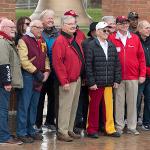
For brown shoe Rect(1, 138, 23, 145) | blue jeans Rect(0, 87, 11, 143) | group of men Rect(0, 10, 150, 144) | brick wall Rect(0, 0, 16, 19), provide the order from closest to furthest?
blue jeans Rect(0, 87, 11, 143) → group of men Rect(0, 10, 150, 144) → brown shoe Rect(1, 138, 23, 145) → brick wall Rect(0, 0, 16, 19)

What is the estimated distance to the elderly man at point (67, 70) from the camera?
8688mm

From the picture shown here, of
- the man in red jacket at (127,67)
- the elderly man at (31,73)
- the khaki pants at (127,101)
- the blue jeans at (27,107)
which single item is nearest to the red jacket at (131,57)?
the man in red jacket at (127,67)

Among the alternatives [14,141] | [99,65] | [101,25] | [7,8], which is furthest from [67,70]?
[7,8]

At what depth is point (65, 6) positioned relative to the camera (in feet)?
32.3

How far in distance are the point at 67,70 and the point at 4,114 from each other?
117cm

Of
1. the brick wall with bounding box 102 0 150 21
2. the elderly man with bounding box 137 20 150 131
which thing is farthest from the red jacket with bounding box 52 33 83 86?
the brick wall with bounding box 102 0 150 21

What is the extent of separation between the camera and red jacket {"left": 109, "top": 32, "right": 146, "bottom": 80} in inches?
369

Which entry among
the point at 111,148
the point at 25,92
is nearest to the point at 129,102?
the point at 111,148

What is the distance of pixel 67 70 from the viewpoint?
8.75 m

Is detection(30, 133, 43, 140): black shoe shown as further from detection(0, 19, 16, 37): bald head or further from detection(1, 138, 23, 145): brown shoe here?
detection(0, 19, 16, 37): bald head

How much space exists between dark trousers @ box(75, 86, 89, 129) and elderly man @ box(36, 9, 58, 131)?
444 millimetres

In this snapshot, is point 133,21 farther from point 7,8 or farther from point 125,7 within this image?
point 7,8

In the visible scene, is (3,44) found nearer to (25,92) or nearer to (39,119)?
(25,92)

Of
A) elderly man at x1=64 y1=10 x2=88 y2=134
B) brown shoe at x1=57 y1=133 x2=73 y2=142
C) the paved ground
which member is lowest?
the paved ground
